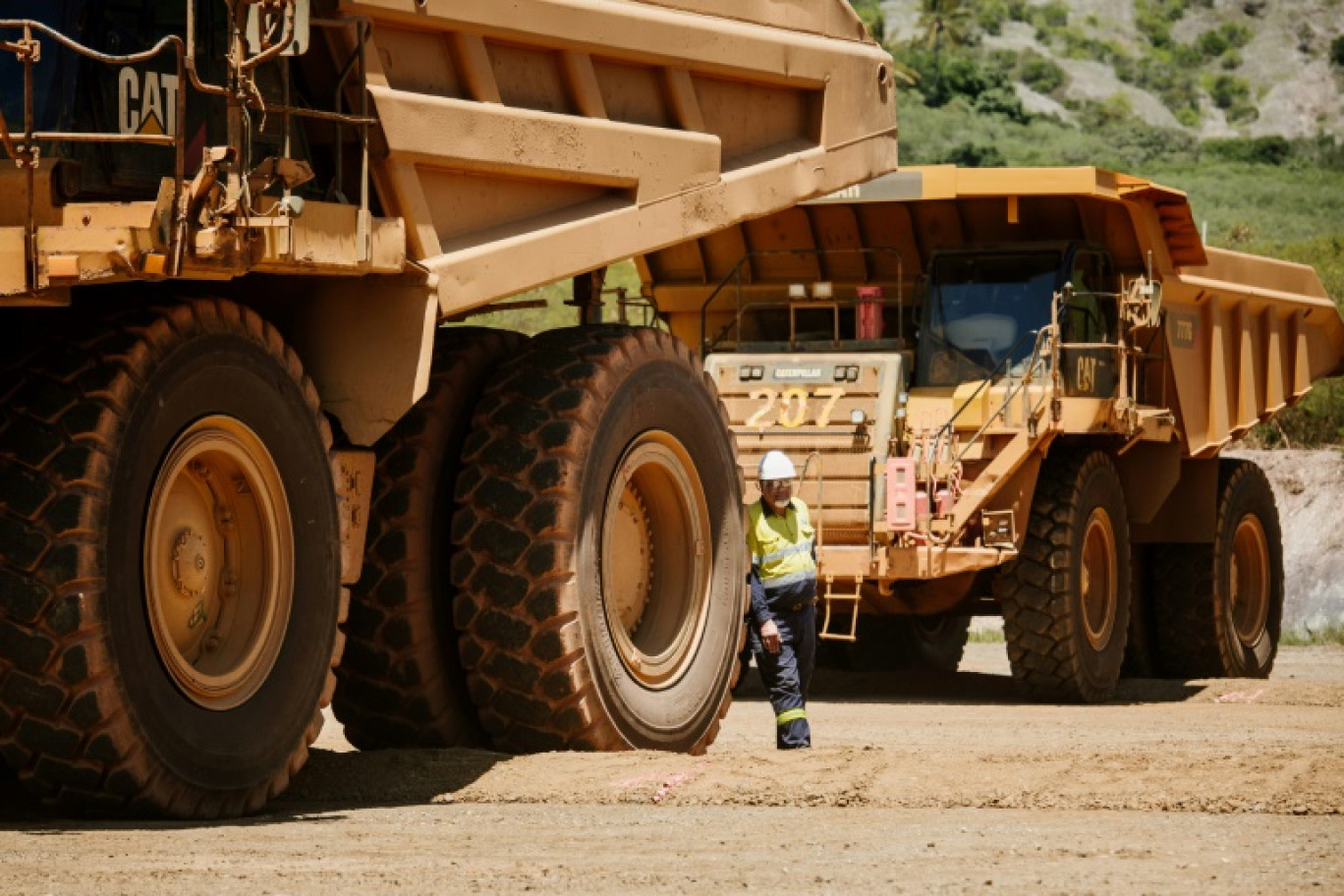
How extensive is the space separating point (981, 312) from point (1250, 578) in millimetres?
4263

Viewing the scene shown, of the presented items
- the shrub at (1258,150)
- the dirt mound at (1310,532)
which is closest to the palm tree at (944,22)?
the shrub at (1258,150)

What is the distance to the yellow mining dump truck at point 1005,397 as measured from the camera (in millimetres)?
14367

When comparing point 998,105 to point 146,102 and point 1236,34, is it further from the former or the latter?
point 146,102

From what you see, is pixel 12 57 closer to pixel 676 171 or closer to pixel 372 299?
pixel 372 299

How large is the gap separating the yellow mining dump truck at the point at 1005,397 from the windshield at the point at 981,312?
0.04 ft

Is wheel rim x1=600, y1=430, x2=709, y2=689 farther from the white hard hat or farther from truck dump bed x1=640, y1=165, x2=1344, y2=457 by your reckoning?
truck dump bed x1=640, y1=165, x2=1344, y2=457

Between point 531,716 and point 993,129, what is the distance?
6118 centimetres

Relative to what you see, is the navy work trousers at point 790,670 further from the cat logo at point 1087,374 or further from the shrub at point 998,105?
the shrub at point 998,105

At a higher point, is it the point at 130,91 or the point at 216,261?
the point at 130,91

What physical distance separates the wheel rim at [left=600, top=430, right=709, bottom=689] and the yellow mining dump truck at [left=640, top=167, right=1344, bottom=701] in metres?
3.84

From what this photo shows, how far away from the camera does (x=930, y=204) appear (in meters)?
15.8

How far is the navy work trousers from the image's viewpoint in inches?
426

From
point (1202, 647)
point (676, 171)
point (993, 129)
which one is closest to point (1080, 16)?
point (993, 129)

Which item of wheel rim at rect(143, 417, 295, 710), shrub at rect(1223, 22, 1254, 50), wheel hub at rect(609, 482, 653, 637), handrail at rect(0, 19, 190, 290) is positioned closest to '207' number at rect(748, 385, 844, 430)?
wheel hub at rect(609, 482, 653, 637)
